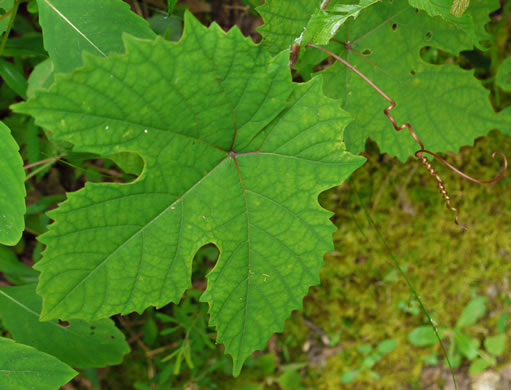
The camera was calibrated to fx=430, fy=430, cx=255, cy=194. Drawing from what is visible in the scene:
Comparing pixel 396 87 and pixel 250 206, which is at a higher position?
pixel 396 87

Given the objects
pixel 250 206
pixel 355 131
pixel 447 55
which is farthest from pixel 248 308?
pixel 447 55

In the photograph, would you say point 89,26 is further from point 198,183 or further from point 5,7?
point 198,183

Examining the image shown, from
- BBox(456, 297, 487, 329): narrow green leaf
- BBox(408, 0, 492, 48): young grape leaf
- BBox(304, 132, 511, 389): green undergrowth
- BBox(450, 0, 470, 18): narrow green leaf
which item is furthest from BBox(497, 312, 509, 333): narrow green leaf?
BBox(450, 0, 470, 18): narrow green leaf

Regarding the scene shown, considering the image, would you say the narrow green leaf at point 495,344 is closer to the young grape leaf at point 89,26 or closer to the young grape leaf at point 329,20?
the young grape leaf at point 329,20

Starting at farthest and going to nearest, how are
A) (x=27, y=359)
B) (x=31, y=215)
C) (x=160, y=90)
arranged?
(x=31, y=215) < (x=27, y=359) < (x=160, y=90)

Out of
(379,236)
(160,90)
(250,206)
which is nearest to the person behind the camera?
(160,90)

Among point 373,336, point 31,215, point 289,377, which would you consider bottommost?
point 289,377

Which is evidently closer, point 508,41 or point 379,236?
point 508,41

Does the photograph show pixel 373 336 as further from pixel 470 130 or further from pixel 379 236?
pixel 470 130
